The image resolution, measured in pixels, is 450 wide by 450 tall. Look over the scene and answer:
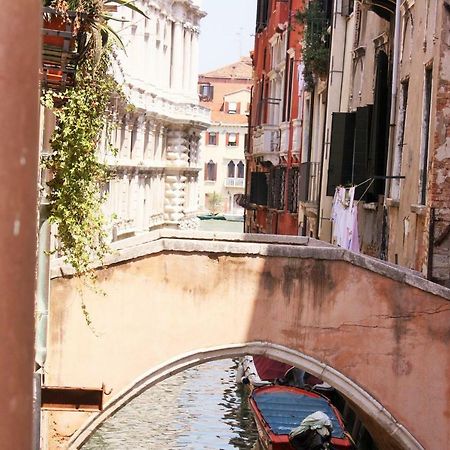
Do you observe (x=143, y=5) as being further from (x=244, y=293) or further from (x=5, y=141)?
(x=5, y=141)

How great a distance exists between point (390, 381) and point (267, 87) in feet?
88.4

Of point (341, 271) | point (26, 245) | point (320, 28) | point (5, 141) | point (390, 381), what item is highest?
point (320, 28)

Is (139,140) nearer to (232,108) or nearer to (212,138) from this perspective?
(232,108)

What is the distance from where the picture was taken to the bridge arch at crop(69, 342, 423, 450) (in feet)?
39.3

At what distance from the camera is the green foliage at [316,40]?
24391 mm

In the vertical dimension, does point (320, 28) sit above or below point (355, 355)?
above

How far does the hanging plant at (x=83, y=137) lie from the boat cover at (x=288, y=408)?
7.65 m

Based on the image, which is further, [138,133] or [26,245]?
[138,133]

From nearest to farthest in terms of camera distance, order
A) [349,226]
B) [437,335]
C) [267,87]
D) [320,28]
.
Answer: [437,335], [349,226], [320,28], [267,87]

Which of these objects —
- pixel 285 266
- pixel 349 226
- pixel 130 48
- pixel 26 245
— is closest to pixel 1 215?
pixel 26 245

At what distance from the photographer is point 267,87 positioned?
3841 centimetres

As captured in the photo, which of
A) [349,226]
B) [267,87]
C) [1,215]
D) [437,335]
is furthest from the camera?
[267,87]

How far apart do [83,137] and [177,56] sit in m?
34.4

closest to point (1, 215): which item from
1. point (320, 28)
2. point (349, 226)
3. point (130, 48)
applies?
point (349, 226)
